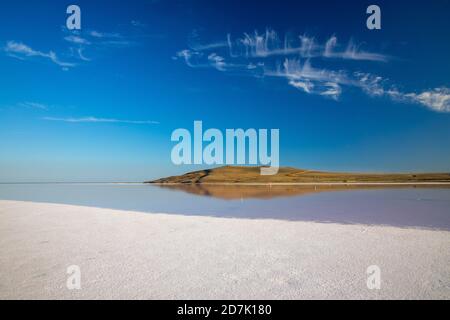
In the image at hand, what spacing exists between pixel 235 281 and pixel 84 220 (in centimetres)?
647

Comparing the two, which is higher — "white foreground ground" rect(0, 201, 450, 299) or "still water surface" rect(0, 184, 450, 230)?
"white foreground ground" rect(0, 201, 450, 299)

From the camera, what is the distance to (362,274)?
12.7 feet

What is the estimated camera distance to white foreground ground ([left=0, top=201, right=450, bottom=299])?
133 inches

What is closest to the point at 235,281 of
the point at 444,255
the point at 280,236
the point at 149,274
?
the point at 149,274

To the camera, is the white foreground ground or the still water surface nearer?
the white foreground ground

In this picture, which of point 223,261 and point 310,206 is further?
point 310,206

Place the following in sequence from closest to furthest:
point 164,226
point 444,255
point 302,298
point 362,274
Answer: point 302,298, point 362,274, point 444,255, point 164,226

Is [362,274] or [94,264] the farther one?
[94,264]

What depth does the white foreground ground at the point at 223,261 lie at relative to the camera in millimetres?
3373

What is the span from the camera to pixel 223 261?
445cm

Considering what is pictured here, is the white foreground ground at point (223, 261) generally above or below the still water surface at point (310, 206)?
above

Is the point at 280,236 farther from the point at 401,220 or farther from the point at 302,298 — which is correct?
the point at 401,220

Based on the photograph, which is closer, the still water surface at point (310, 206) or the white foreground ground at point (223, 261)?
the white foreground ground at point (223, 261)

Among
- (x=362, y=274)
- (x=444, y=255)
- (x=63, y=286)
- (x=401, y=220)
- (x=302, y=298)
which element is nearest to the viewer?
(x=302, y=298)
